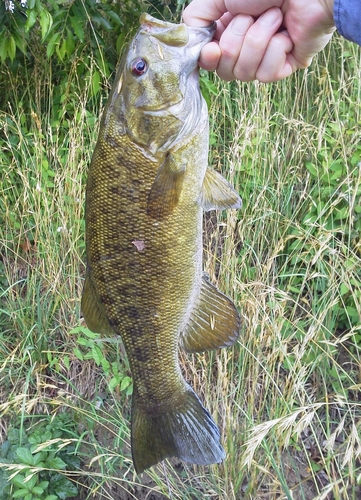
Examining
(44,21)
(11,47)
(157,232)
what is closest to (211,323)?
(157,232)

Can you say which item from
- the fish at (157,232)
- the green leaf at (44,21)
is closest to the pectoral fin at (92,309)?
the fish at (157,232)

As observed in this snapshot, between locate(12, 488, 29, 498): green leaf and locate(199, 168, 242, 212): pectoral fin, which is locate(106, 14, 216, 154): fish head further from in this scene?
locate(12, 488, 29, 498): green leaf

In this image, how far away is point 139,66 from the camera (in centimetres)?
126

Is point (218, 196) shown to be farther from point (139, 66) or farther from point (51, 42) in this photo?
A: point (51, 42)

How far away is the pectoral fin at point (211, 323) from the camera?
54.3 inches

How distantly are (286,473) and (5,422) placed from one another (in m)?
1.37

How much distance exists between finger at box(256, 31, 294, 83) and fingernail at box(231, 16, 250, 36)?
90mm

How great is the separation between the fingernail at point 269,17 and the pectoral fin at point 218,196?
459 millimetres

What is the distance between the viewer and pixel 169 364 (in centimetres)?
141

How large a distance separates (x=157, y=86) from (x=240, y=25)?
0.31 metres

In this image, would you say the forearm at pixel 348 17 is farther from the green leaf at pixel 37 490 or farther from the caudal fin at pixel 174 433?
the green leaf at pixel 37 490

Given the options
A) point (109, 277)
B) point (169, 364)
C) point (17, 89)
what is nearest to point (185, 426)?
point (169, 364)

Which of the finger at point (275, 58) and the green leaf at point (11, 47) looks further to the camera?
the green leaf at point (11, 47)

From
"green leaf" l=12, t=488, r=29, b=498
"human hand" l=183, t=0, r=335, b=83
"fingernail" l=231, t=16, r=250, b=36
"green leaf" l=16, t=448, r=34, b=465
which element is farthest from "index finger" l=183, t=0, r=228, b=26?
"green leaf" l=12, t=488, r=29, b=498
